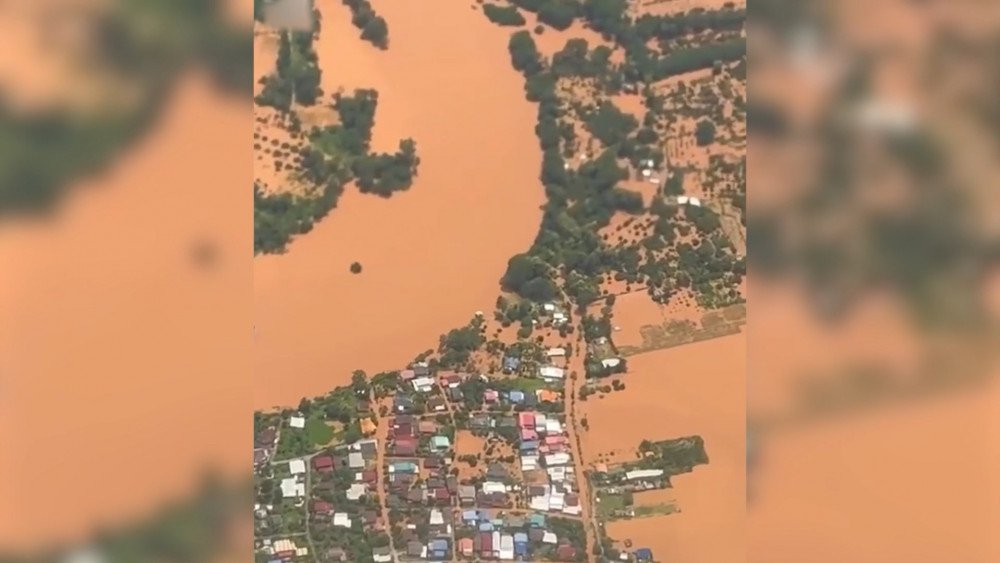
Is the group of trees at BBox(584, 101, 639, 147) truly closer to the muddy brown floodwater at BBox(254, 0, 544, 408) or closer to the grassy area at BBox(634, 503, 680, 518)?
the muddy brown floodwater at BBox(254, 0, 544, 408)

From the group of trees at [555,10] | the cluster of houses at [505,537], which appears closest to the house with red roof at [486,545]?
the cluster of houses at [505,537]

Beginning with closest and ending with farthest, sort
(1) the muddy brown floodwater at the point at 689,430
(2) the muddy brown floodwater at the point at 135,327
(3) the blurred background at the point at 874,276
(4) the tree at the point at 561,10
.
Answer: (2) the muddy brown floodwater at the point at 135,327 → (3) the blurred background at the point at 874,276 → (1) the muddy brown floodwater at the point at 689,430 → (4) the tree at the point at 561,10

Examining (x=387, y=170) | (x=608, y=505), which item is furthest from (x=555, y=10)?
(x=608, y=505)

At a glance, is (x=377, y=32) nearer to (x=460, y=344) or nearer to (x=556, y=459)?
(x=460, y=344)

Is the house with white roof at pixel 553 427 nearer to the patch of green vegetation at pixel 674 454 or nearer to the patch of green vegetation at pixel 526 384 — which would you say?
the patch of green vegetation at pixel 526 384

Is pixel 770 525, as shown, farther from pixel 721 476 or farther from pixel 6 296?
pixel 6 296

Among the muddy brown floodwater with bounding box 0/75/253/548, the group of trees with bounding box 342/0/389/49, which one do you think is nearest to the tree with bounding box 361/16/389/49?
the group of trees with bounding box 342/0/389/49

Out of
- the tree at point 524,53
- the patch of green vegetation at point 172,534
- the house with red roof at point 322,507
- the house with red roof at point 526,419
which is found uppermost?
the tree at point 524,53
